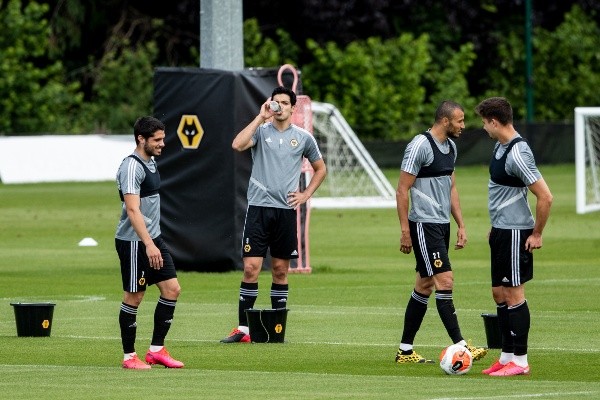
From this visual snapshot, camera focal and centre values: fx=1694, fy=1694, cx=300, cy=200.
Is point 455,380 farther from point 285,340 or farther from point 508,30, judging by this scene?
point 508,30

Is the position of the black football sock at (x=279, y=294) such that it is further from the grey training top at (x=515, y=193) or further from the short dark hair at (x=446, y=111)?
the grey training top at (x=515, y=193)

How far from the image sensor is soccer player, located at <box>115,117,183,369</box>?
12.1 m

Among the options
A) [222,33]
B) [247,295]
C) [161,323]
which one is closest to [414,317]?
[161,323]

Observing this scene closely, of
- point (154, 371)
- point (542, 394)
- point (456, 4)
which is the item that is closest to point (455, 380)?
point (542, 394)

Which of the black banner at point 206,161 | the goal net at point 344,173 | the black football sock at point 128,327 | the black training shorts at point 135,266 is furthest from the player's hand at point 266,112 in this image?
the goal net at point 344,173

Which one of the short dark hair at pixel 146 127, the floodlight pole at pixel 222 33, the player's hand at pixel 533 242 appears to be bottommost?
the player's hand at pixel 533 242

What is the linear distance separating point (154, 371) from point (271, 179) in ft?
9.18

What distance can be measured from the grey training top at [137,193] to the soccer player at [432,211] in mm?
1773

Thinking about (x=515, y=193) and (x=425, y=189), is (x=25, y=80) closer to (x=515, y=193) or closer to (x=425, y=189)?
(x=425, y=189)

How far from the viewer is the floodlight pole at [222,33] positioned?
72.1 feet

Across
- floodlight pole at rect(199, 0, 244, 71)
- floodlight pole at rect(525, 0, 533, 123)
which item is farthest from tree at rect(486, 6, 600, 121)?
floodlight pole at rect(199, 0, 244, 71)

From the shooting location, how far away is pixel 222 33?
22031 mm

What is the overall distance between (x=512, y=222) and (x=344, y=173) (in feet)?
89.2

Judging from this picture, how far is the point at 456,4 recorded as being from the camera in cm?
6356
